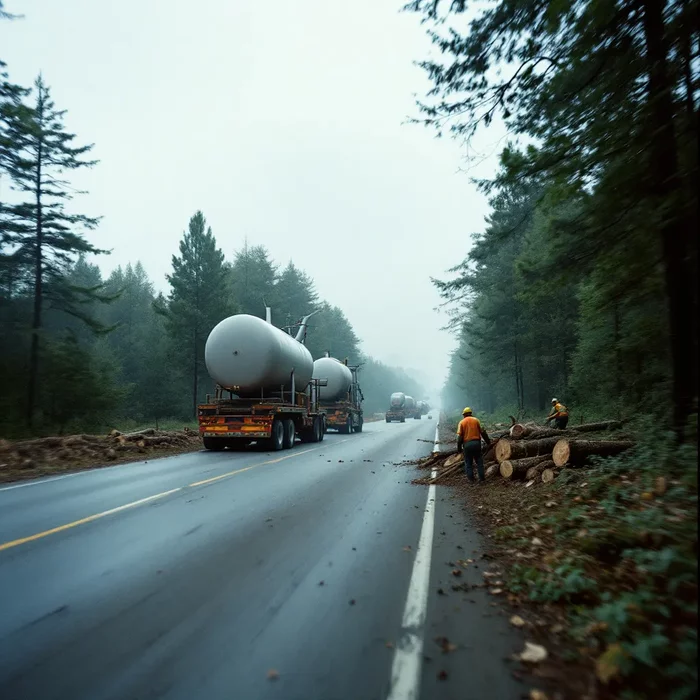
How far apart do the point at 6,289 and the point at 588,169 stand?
72.8ft

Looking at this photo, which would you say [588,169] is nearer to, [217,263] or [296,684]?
[296,684]

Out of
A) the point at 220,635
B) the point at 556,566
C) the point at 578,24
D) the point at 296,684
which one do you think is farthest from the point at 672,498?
the point at 578,24

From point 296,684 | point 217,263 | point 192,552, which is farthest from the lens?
point 217,263

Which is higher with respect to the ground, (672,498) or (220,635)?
(672,498)

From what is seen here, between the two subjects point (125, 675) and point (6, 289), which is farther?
point (6, 289)

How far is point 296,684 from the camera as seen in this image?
2.69m

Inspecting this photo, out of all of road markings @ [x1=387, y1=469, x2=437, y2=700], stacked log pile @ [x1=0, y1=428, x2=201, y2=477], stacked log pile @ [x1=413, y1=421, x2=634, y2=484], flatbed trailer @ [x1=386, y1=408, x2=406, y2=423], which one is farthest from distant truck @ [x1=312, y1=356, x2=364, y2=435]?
flatbed trailer @ [x1=386, y1=408, x2=406, y2=423]

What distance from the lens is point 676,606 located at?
3.02 meters

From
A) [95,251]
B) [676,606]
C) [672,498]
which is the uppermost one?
[95,251]

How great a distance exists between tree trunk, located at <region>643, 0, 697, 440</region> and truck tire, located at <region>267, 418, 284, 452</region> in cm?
1194

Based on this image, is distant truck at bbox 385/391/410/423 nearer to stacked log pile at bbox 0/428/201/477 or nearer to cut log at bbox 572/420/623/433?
stacked log pile at bbox 0/428/201/477

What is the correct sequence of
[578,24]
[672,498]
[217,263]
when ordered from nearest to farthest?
[672,498], [578,24], [217,263]

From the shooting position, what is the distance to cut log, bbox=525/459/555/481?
8523mm

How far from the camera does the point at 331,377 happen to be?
86.5 ft
